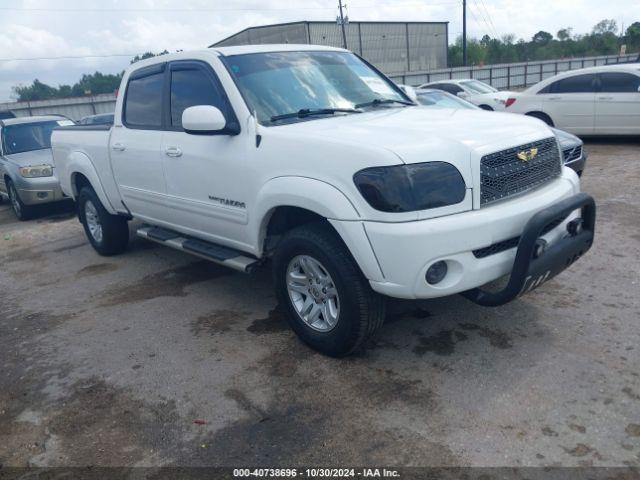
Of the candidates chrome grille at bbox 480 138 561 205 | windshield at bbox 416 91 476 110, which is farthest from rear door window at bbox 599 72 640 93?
chrome grille at bbox 480 138 561 205

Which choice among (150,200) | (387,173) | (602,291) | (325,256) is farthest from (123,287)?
(602,291)

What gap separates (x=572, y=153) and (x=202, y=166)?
203 inches

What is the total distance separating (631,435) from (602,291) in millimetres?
1844

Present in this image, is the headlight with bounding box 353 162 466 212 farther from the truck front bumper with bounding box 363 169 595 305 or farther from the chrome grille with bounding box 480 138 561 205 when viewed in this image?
the chrome grille with bounding box 480 138 561 205

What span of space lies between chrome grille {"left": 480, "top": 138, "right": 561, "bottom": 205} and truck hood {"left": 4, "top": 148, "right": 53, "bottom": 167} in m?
8.52

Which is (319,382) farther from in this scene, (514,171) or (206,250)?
(514,171)

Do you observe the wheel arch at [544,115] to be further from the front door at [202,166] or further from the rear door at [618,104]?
the front door at [202,166]

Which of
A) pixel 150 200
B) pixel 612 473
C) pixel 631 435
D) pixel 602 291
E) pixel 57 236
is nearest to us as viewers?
pixel 612 473

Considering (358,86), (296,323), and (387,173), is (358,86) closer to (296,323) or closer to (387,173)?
(387,173)

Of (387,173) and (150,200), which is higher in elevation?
(387,173)

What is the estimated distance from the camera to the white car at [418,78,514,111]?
14539 millimetres

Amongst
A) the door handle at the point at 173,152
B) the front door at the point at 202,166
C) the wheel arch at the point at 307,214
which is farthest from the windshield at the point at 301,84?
the door handle at the point at 173,152

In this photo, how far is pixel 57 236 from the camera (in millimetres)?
8125

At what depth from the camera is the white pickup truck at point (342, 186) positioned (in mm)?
2998
